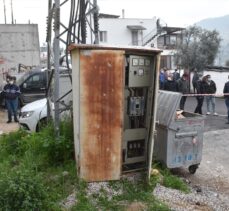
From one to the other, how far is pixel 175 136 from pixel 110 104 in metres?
2.20

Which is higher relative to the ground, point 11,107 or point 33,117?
point 33,117

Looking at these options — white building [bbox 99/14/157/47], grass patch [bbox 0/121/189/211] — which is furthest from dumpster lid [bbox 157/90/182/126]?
white building [bbox 99/14/157/47]

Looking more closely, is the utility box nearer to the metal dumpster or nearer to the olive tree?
the metal dumpster

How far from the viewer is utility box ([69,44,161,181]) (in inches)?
231

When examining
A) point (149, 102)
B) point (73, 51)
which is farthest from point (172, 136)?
point (73, 51)

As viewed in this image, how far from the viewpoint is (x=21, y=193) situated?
210 inches

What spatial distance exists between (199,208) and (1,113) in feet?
44.3

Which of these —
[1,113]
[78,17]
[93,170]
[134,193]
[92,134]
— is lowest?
[1,113]

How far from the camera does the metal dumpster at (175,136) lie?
7684 millimetres

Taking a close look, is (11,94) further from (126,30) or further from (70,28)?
(126,30)

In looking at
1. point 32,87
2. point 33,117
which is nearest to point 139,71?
point 33,117

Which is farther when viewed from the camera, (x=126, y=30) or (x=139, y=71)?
(x=126, y=30)

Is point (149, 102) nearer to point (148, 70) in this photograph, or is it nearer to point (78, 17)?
point (148, 70)

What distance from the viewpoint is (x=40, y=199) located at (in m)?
5.52
